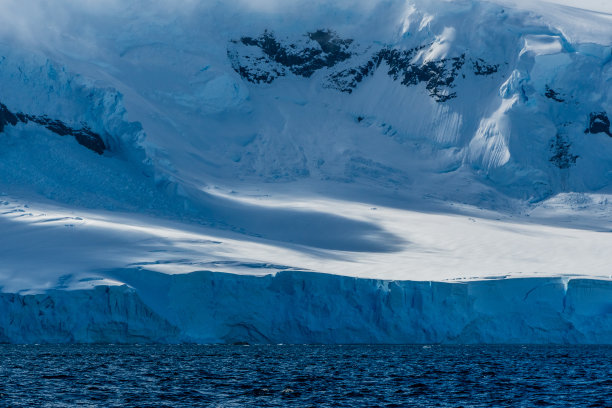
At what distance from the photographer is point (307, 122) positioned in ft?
Answer: 244

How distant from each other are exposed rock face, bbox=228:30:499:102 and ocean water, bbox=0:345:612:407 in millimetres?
40134

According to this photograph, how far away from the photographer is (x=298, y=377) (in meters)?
25.5

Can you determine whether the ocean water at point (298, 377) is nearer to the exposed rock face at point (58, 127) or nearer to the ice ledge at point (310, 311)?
the ice ledge at point (310, 311)

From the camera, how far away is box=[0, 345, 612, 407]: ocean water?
20.5 metres

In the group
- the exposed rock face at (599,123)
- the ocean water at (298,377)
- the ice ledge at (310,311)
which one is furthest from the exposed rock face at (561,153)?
the ocean water at (298,377)

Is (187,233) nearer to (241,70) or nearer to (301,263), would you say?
(301,263)

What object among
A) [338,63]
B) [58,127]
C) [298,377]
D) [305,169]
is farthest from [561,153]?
[298,377]

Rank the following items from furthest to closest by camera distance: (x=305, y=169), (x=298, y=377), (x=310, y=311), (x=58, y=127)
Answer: (x=305, y=169)
(x=58, y=127)
(x=310, y=311)
(x=298, y=377)

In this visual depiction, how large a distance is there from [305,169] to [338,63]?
699 inches

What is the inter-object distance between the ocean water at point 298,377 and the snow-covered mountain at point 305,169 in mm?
2035

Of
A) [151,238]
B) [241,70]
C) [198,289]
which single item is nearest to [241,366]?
[198,289]

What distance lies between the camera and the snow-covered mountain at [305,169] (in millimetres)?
36594

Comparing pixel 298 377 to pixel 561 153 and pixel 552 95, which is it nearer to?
pixel 561 153

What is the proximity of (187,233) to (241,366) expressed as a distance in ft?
57.9
